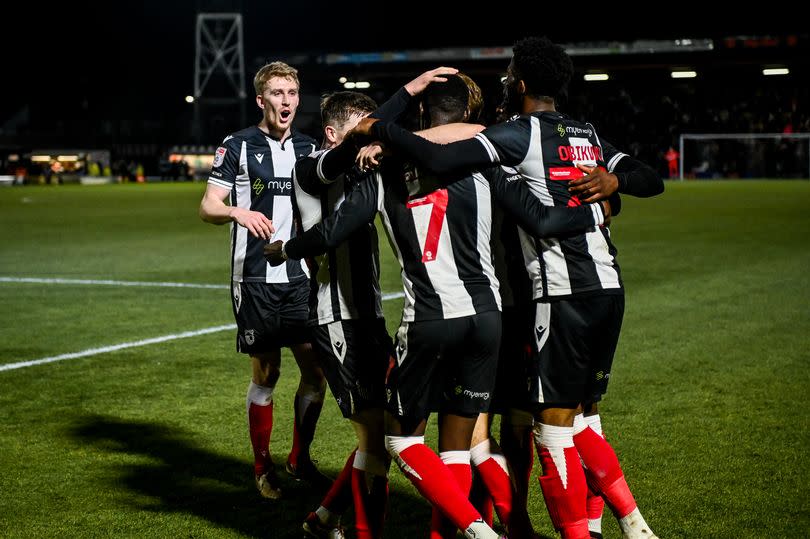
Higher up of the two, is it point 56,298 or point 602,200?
point 602,200

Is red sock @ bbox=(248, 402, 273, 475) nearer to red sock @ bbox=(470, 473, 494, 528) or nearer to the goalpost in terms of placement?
red sock @ bbox=(470, 473, 494, 528)

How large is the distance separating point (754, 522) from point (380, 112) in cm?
235

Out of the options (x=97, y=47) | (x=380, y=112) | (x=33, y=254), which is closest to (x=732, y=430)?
(x=380, y=112)

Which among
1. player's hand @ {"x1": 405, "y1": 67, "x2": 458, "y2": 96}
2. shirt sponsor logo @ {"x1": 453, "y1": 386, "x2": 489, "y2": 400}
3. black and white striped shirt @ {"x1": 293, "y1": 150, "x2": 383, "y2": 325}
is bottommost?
shirt sponsor logo @ {"x1": 453, "y1": 386, "x2": 489, "y2": 400}

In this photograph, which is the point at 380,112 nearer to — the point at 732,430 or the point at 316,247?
the point at 316,247

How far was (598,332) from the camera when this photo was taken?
12.1 ft

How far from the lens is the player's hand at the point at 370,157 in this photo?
3.32 m

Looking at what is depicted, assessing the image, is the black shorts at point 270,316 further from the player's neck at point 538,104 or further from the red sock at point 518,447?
the player's neck at point 538,104

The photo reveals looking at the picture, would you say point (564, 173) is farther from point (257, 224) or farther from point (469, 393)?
point (257, 224)

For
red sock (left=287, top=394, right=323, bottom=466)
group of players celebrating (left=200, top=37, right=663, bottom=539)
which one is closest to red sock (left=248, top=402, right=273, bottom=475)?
red sock (left=287, top=394, right=323, bottom=466)

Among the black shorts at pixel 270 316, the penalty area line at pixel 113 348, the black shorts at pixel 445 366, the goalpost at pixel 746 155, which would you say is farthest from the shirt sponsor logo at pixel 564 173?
the goalpost at pixel 746 155

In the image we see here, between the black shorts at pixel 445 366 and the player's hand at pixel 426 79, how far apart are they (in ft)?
2.67

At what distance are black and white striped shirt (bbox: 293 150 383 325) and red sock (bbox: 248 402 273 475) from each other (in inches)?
48.7

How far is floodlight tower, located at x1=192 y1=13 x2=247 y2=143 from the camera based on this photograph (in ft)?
212
